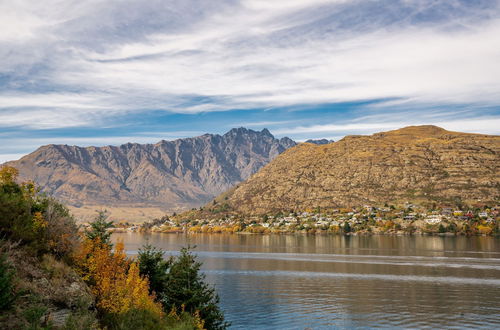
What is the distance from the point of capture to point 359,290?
86375mm

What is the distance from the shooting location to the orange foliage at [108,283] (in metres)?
33.8

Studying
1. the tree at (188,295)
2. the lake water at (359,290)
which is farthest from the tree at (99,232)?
the lake water at (359,290)

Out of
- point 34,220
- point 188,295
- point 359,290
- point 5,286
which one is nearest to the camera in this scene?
point 5,286

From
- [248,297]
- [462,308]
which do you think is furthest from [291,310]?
[462,308]

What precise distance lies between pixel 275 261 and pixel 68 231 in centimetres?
10558

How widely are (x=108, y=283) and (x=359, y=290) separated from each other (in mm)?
63626

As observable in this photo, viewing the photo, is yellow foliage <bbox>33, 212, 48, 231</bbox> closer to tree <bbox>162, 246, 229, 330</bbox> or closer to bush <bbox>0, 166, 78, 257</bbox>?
bush <bbox>0, 166, 78, 257</bbox>

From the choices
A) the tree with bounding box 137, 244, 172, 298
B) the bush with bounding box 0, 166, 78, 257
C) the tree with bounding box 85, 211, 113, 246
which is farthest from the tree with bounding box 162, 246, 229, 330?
the bush with bounding box 0, 166, 78, 257

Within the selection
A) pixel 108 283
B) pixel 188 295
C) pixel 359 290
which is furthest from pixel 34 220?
pixel 359 290

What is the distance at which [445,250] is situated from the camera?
16050 cm

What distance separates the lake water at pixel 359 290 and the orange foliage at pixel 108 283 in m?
23.8

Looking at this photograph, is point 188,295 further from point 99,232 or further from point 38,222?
point 38,222

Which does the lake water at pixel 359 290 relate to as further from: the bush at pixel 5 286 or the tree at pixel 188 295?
the bush at pixel 5 286

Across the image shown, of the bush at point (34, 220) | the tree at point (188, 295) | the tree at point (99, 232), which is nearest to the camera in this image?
the bush at point (34, 220)
